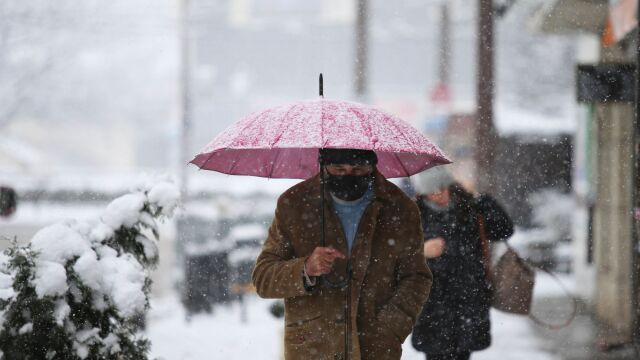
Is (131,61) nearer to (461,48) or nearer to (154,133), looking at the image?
(154,133)

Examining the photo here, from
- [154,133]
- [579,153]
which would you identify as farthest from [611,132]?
[154,133]

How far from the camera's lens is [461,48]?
28.8m

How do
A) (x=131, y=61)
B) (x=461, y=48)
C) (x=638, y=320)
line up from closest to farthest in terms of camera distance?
1. (x=638, y=320)
2. (x=461, y=48)
3. (x=131, y=61)

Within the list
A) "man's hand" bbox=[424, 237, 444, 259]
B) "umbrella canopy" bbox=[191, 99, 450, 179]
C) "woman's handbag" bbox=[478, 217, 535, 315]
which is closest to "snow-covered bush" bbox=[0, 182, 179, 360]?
"umbrella canopy" bbox=[191, 99, 450, 179]

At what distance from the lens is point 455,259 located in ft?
14.3

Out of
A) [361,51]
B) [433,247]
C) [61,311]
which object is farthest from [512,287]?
[361,51]

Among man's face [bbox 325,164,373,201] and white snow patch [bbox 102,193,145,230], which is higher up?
man's face [bbox 325,164,373,201]

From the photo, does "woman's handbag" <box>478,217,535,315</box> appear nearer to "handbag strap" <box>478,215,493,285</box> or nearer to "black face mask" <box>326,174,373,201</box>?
"handbag strap" <box>478,215,493,285</box>

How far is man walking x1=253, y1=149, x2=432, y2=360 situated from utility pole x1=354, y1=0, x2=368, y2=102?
681cm

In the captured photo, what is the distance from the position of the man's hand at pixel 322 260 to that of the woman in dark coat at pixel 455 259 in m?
1.49

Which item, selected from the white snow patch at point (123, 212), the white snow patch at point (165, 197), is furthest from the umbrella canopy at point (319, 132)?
the white snow patch at point (123, 212)

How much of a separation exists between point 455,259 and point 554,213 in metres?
9.43

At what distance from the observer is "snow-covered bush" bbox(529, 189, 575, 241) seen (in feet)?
41.1

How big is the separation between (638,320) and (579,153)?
4.40 meters
